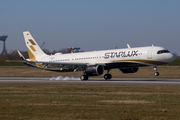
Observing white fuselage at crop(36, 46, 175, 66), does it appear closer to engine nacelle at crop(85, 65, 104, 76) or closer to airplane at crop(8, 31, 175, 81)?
airplane at crop(8, 31, 175, 81)

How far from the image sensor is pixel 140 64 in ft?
131

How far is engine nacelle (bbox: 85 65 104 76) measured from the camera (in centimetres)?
4114

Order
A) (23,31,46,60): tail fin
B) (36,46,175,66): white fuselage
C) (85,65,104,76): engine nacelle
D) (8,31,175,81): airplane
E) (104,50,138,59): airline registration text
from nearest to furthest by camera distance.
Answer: (36,46,175,66): white fuselage → (8,31,175,81): airplane → (104,50,138,59): airline registration text → (85,65,104,76): engine nacelle → (23,31,46,60): tail fin

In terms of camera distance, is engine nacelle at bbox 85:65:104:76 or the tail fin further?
the tail fin

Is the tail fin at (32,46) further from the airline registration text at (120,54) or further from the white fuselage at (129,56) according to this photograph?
the airline registration text at (120,54)

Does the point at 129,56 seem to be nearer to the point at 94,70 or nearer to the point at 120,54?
the point at 120,54

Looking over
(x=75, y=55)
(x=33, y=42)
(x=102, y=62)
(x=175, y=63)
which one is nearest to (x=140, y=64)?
(x=102, y=62)

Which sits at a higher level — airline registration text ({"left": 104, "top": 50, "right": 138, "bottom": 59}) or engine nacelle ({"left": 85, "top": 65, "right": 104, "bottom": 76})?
airline registration text ({"left": 104, "top": 50, "right": 138, "bottom": 59})

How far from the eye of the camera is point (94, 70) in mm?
41188

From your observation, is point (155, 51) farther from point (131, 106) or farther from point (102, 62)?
point (131, 106)

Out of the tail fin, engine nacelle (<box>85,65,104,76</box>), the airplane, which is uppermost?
the tail fin

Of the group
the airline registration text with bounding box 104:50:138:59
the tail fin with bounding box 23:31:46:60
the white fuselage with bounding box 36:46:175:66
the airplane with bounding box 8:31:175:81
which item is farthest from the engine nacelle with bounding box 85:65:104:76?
the tail fin with bounding box 23:31:46:60

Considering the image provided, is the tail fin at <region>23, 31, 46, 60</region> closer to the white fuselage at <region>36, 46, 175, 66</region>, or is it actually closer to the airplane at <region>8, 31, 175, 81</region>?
the airplane at <region>8, 31, 175, 81</region>

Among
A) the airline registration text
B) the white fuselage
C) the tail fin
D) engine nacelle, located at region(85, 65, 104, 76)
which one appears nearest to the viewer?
the white fuselage
